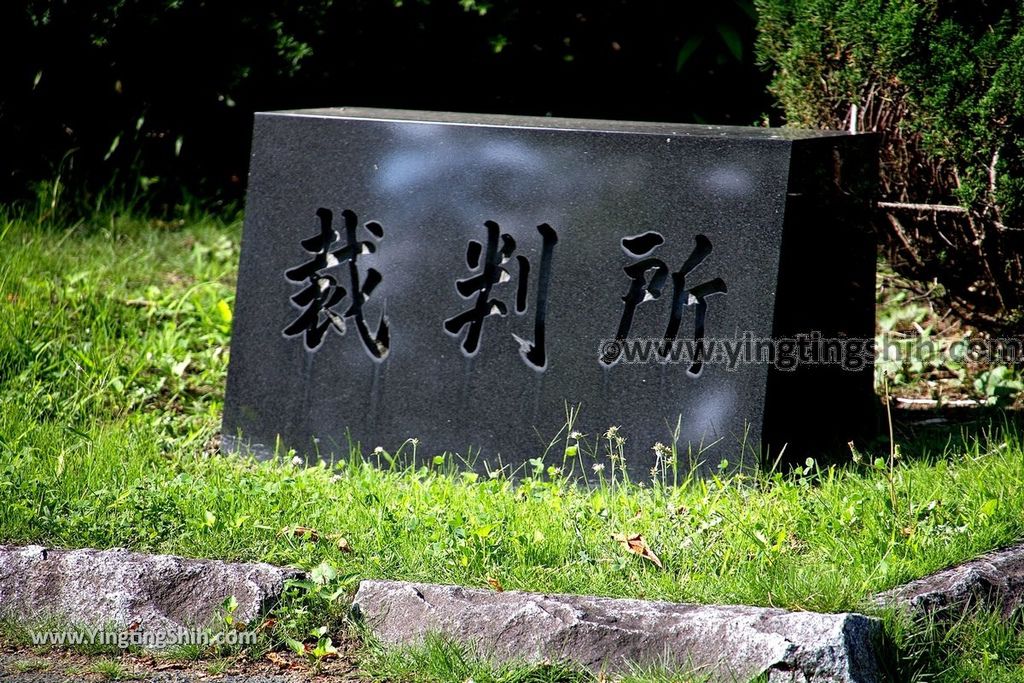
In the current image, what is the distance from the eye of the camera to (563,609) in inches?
110

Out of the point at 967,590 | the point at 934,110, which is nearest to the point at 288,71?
the point at 934,110

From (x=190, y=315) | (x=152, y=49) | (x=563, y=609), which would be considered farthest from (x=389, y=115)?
(x=152, y=49)

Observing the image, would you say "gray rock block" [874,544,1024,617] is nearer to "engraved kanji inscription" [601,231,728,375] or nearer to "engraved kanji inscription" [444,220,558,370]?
"engraved kanji inscription" [601,231,728,375]

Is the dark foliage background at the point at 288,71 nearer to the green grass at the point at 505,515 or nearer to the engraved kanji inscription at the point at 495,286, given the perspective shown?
the green grass at the point at 505,515

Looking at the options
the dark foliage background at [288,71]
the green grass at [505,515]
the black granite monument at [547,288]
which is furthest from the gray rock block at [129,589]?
the dark foliage background at [288,71]

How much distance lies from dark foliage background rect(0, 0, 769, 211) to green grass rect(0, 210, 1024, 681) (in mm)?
2142

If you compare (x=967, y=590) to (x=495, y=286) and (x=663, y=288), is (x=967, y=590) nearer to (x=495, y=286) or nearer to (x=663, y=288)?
(x=663, y=288)

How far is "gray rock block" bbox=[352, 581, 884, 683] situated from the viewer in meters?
2.57

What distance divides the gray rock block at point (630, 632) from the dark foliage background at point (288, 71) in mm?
3867

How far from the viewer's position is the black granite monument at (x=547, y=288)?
140 inches

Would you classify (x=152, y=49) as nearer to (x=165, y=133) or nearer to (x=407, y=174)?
(x=165, y=133)

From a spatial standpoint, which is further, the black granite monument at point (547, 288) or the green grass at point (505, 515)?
the black granite monument at point (547, 288)

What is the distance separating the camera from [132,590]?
307 cm

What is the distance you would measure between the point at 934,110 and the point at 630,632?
2.15 metres
